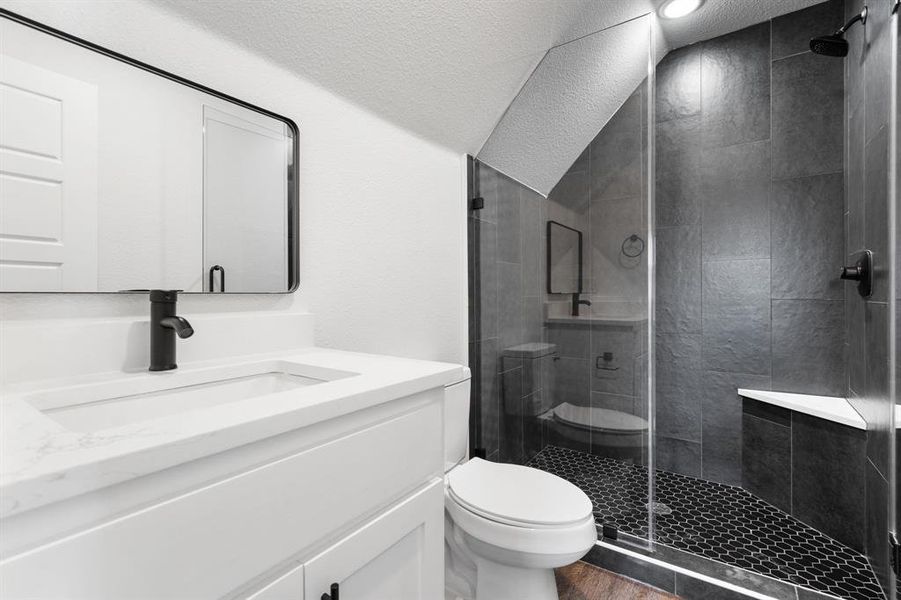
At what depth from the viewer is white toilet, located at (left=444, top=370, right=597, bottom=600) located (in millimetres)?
1205

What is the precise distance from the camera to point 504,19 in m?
1.48

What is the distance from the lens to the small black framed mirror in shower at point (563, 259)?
1736mm

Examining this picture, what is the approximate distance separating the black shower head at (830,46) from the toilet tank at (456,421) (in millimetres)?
2039

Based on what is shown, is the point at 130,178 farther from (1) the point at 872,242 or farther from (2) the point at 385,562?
(1) the point at 872,242

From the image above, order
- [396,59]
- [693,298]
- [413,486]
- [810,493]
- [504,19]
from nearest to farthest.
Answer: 1. [413,486]
2. [396,59]
3. [504,19]
4. [810,493]
5. [693,298]

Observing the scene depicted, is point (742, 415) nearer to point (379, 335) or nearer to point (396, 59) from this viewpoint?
point (379, 335)

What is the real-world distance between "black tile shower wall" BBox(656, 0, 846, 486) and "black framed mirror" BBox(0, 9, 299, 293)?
2.10 metres

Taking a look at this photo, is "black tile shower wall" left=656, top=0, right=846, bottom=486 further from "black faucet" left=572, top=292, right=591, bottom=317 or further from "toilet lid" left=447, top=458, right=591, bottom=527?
"toilet lid" left=447, top=458, right=591, bottom=527

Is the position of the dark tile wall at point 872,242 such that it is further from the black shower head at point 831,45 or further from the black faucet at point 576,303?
the black faucet at point 576,303

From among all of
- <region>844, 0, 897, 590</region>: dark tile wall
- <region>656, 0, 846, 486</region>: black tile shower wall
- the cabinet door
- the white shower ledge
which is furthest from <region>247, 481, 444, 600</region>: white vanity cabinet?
<region>656, 0, 846, 486</region>: black tile shower wall

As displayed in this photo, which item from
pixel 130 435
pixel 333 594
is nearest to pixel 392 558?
pixel 333 594

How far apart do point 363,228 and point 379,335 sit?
1.26 feet

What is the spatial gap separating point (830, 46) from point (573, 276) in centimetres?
151

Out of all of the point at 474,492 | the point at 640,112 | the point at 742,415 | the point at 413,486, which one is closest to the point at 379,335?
the point at 474,492
